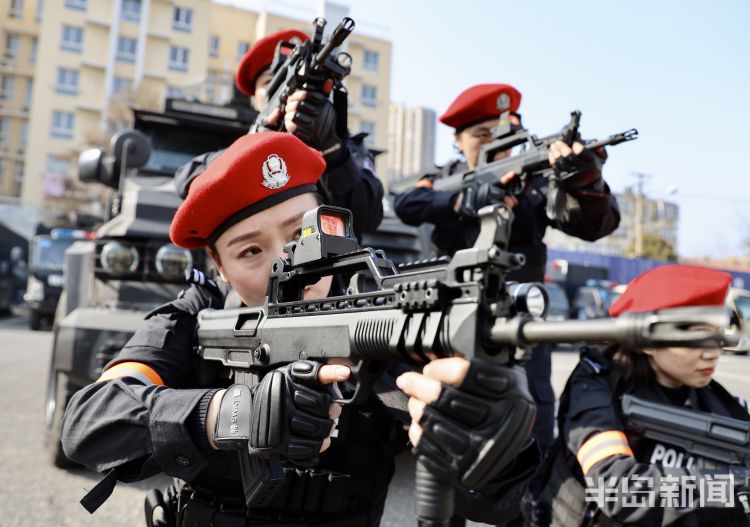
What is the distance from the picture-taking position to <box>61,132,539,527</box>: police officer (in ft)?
4.33

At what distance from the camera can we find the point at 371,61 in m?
43.7

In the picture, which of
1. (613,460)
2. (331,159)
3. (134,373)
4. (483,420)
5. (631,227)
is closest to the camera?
(483,420)

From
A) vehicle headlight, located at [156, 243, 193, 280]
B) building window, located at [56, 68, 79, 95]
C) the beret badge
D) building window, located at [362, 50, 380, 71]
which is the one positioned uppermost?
building window, located at [362, 50, 380, 71]

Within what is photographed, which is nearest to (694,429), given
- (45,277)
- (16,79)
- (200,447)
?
(200,447)

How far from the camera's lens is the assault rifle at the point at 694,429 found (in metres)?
2.18

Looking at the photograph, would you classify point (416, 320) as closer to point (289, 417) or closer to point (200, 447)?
point (289, 417)

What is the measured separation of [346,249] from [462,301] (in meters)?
0.40

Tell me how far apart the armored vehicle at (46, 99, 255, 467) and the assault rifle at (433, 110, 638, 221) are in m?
1.63

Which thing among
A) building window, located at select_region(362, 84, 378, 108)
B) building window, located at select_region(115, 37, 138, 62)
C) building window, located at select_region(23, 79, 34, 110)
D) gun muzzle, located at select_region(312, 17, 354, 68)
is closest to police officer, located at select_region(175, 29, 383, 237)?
gun muzzle, located at select_region(312, 17, 354, 68)

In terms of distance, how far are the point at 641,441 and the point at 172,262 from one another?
2.57 metres

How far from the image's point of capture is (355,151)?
2996mm

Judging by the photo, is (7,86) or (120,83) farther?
(7,86)

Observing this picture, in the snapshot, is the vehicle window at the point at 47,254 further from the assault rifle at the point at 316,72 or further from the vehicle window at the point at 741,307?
the vehicle window at the point at 741,307

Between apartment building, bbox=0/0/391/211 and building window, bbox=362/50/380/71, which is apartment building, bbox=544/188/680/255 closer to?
building window, bbox=362/50/380/71
